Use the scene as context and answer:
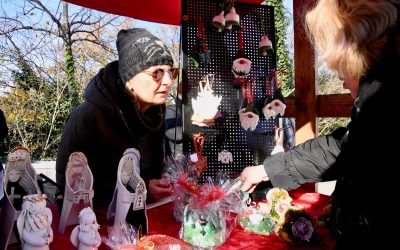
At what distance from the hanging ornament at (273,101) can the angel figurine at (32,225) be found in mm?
1299

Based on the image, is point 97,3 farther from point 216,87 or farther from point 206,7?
point 216,87

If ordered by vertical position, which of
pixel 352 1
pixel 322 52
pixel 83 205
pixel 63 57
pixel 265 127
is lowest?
pixel 83 205

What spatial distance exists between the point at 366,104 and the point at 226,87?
3.70 ft

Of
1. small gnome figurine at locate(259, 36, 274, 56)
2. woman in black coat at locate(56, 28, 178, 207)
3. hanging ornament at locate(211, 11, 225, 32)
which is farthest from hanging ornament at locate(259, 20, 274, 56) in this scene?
woman in black coat at locate(56, 28, 178, 207)

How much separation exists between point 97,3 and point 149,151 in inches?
55.6

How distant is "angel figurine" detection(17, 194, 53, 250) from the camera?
98 centimetres

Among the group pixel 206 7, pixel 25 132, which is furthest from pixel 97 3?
pixel 25 132

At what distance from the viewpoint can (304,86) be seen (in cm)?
258

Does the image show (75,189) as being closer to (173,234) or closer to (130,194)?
(130,194)

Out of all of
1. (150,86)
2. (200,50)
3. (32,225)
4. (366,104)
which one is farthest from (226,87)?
(32,225)

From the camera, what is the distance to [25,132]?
8.43 metres

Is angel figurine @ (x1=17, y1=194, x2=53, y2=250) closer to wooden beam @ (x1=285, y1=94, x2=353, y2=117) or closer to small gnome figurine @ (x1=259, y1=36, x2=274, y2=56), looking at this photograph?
small gnome figurine @ (x1=259, y1=36, x2=274, y2=56)

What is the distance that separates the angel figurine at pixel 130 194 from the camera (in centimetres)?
124

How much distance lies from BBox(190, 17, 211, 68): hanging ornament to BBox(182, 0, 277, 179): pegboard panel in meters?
0.02
